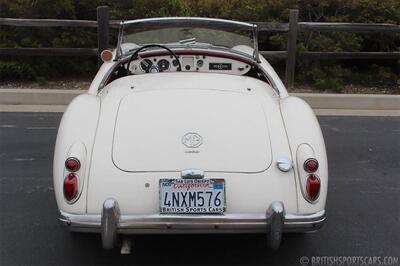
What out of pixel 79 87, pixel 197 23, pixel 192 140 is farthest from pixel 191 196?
pixel 79 87

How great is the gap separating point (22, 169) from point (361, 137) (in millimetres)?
3744

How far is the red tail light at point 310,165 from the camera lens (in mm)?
3270

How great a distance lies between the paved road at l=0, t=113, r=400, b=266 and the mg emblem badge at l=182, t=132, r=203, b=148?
75cm

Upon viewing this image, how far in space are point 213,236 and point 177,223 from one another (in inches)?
29.0

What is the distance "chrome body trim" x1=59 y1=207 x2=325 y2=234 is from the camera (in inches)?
121

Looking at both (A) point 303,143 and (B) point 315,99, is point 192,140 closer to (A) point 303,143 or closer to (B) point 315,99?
(A) point 303,143

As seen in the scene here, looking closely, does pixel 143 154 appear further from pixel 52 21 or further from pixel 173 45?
pixel 52 21

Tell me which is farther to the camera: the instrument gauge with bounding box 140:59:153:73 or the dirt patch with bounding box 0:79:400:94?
the dirt patch with bounding box 0:79:400:94

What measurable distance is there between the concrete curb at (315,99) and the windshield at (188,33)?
3264mm

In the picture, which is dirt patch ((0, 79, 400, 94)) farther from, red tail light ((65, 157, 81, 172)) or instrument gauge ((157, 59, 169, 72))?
red tail light ((65, 157, 81, 172))

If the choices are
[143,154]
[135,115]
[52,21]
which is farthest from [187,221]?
[52,21]

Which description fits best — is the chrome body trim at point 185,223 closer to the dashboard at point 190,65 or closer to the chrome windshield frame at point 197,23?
the dashboard at point 190,65

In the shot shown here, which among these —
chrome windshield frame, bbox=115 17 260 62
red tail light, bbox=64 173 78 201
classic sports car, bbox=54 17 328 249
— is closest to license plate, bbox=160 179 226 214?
classic sports car, bbox=54 17 328 249

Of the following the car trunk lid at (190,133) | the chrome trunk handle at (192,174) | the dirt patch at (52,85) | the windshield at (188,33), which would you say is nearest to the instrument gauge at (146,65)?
the windshield at (188,33)
